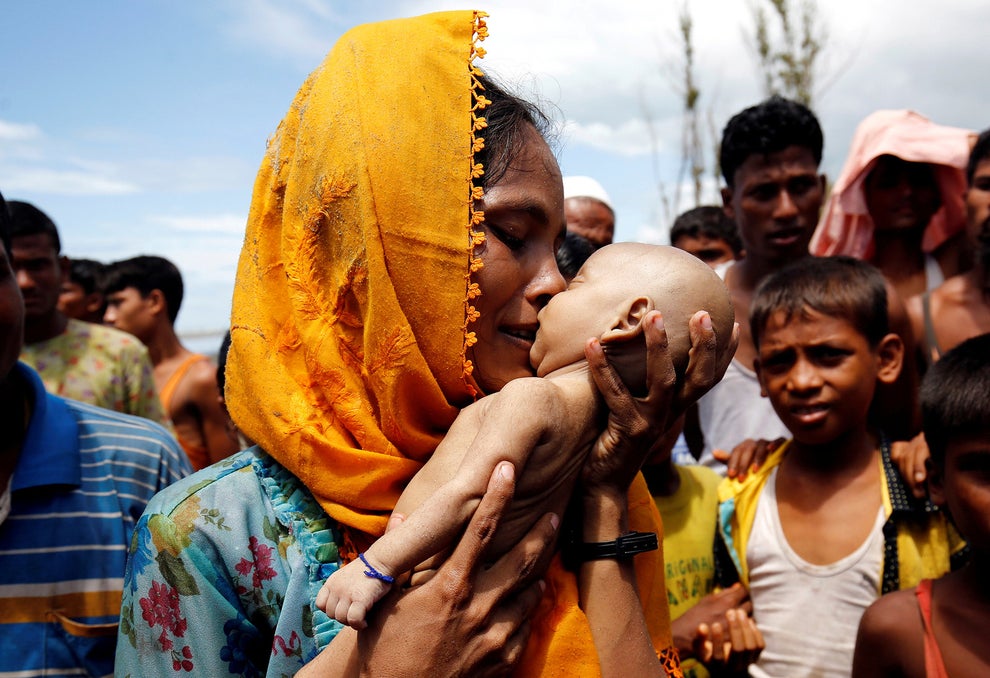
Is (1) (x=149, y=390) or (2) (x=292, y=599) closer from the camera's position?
(2) (x=292, y=599)

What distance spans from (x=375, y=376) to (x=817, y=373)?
2.17m

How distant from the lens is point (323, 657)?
5.18 ft

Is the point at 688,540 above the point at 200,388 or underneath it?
underneath

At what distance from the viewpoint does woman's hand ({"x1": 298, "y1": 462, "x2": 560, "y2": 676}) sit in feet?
4.95

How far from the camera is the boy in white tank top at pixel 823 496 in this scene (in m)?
3.02

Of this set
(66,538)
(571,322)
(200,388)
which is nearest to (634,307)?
(571,322)

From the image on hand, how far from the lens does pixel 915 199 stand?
493cm

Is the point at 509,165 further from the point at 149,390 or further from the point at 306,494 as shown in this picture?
the point at 149,390

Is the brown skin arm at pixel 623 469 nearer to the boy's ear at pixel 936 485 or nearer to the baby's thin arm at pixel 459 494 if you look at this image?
the baby's thin arm at pixel 459 494

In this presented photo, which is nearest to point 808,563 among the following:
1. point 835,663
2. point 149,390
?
point 835,663

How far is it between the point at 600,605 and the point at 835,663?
173 centimetres

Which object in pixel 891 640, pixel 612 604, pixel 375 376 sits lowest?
pixel 891 640

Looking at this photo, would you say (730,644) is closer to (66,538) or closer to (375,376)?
(375,376)

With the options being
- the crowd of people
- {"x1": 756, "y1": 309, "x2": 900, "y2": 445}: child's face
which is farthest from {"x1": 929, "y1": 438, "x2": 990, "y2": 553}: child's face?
{"x1": 756, "y1": 309, "x2": 900, "y2": 445}: child's face
